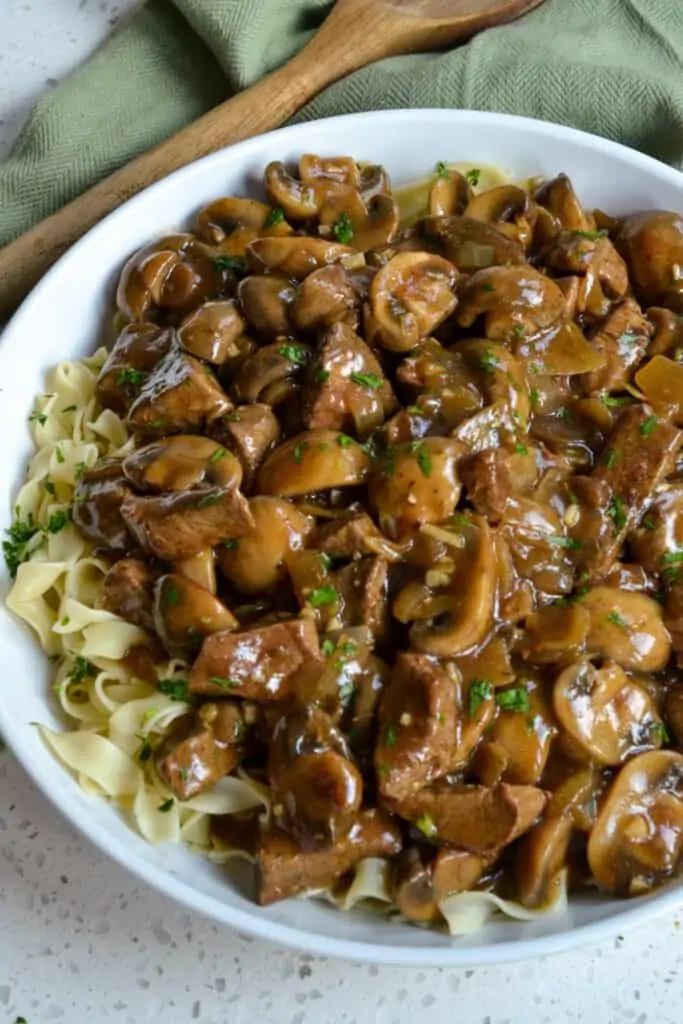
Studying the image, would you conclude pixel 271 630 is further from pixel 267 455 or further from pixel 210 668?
pixel 267 455

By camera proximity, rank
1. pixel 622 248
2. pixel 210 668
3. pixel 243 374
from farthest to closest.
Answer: pixel 622 248 < pixel 243 374 < pixel 210 668

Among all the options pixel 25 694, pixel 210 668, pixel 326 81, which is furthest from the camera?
pixel 326 81

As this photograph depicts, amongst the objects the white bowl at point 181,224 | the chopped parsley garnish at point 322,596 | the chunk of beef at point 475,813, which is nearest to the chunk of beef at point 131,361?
the white bowl at point 181,224

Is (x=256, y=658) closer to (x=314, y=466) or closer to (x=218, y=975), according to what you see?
(x=314, y=466)

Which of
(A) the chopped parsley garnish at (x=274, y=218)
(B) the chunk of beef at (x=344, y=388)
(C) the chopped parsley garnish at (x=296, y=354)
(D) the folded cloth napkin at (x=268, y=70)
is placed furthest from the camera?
(D) the folded cloth napkin at (x=268, y=70)

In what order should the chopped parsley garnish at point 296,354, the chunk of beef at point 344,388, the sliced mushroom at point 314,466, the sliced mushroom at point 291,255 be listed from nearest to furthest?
the sliced mushroom at point 314,466, the chunk of beef at point 344,388, the chopped parsley garnish at point 296,354, the sliced mushroom at point 291,255

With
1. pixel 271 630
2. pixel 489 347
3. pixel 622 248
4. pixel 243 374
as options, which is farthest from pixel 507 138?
pixel 271 630

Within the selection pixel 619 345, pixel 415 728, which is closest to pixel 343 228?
pixel 619 345

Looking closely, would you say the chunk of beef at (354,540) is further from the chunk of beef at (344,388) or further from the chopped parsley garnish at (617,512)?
the chopped parsley garnish at (617,512)
